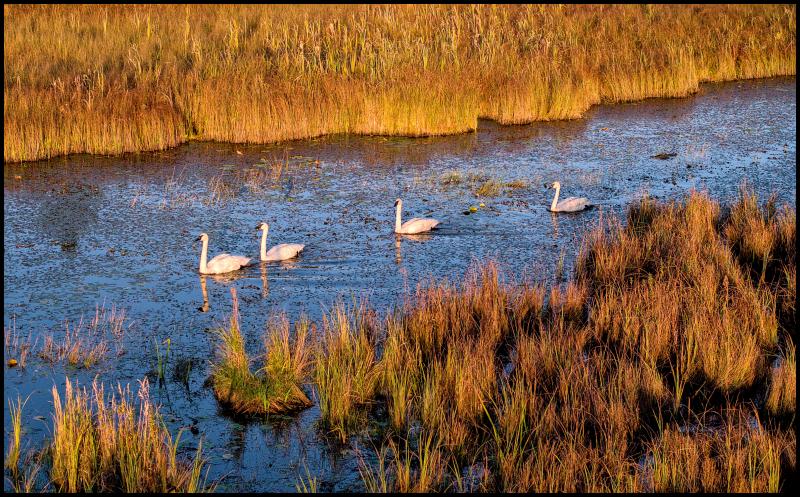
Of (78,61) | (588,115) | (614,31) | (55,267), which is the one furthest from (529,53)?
(55,267)

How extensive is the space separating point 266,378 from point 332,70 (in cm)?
1121

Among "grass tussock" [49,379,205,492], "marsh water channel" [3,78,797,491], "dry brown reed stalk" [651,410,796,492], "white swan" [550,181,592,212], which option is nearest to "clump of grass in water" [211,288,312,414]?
"marsh water channel" [3,78,797,491]

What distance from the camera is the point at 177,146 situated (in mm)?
16406

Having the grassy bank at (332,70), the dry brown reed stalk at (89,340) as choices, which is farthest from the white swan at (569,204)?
the dry brown reed stalk at (89,340)

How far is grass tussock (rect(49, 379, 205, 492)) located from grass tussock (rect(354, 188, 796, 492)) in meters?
1.24

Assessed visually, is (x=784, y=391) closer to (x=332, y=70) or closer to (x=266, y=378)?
(x=266, y=378)

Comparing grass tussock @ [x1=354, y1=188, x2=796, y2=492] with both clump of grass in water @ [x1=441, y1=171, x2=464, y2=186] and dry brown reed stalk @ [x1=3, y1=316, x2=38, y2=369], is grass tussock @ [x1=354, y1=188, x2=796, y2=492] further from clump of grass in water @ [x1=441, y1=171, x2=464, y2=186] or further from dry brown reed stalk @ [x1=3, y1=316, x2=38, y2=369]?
clump of grass in water @ [x1=441, y1=171, x2=464, y2=186]

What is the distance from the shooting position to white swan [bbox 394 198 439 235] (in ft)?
38.5

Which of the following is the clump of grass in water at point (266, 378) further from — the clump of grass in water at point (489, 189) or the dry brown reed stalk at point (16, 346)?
the clump of grass in water at point (489, 189)

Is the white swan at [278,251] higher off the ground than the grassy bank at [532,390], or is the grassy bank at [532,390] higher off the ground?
the white swan at [278,251]

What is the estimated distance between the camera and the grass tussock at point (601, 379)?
5.92 m

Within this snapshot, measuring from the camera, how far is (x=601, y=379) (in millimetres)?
7039

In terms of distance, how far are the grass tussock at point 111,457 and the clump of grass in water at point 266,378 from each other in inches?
41.0

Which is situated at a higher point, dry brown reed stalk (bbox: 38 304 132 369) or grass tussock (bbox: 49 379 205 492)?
dry brown reed stalk (bbox: 38 304 132 369)
